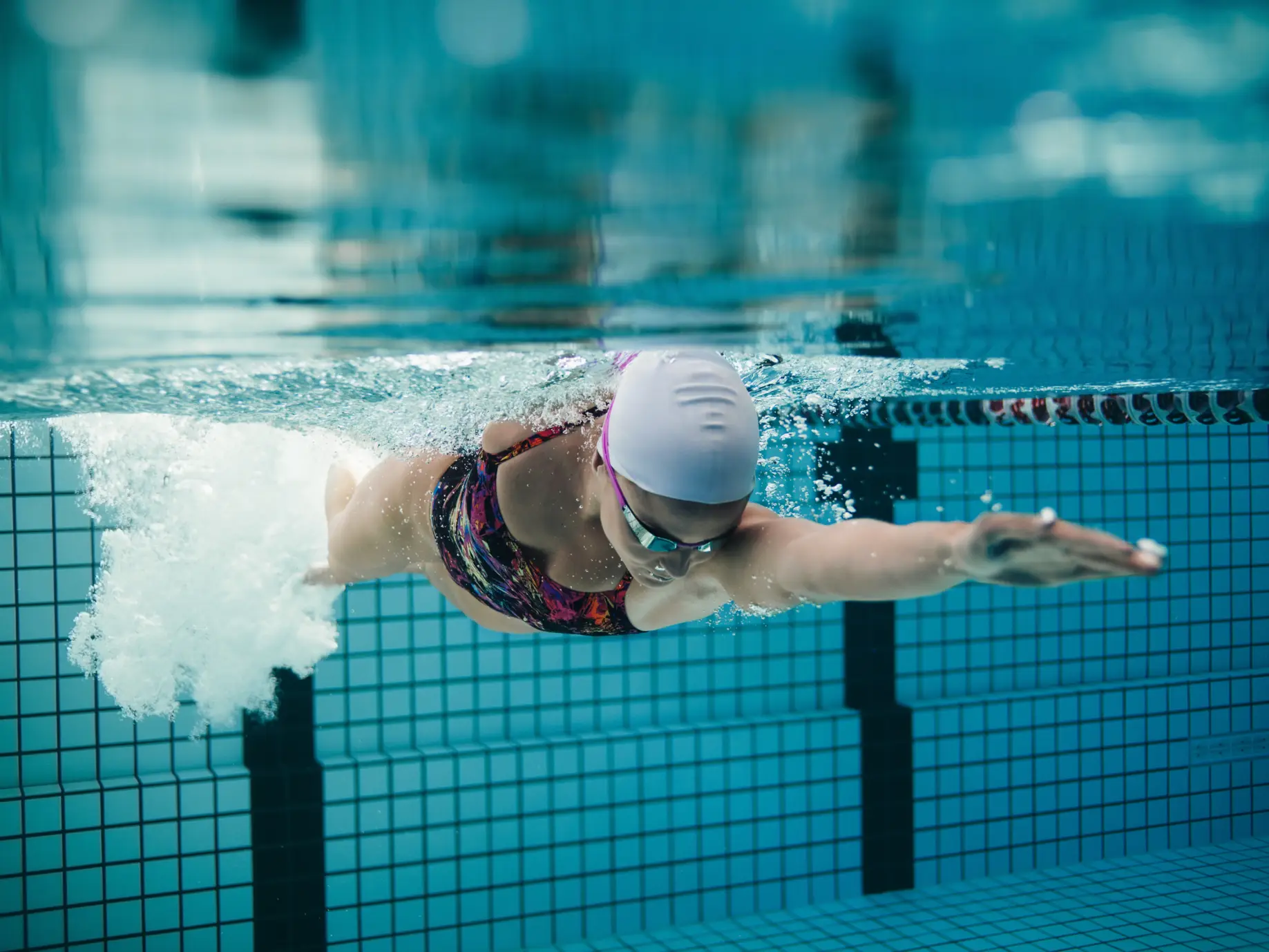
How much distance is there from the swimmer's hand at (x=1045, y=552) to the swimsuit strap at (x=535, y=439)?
142cm

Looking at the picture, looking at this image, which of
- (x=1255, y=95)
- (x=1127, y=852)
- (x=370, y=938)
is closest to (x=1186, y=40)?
(x=1255, y=95)

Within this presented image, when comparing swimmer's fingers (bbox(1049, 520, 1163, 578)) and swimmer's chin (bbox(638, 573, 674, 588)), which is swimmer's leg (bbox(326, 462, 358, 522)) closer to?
swimmer's chin (bbox(638, 573, 674, 588))

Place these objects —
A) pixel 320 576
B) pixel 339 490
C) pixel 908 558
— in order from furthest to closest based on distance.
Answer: pixel 320 576, pixel 339 490, pixel 908 558

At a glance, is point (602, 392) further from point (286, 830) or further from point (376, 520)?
point (286, 830)

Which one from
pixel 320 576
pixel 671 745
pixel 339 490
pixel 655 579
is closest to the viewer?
pixel 655 579

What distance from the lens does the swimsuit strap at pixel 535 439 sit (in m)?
2.45

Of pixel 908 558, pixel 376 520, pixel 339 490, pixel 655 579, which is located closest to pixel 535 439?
pixel 655 579

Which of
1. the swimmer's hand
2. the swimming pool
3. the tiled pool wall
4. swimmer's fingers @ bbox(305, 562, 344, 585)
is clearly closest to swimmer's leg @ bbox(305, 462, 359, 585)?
swimmer's fingers @ bbox(305, 562, 344, 585)

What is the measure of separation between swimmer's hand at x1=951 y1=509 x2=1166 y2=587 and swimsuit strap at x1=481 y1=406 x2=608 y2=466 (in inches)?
55.8

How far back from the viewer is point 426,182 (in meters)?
1.55

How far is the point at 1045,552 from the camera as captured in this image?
1075 mm

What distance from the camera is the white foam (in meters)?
4.79

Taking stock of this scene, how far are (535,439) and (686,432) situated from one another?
715 mm

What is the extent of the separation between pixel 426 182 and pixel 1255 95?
4.03 feet
